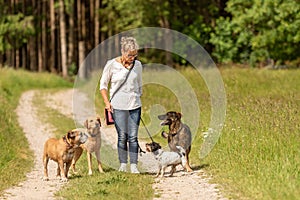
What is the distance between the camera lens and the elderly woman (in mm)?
10875

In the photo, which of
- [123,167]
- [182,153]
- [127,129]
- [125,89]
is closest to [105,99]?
[125,89]

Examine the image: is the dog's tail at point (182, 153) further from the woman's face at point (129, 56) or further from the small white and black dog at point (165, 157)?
the woman's face at point (129, 56)

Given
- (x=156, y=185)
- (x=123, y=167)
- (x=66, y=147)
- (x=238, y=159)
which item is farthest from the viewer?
(x=123, y=167)

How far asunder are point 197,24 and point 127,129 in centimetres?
3424

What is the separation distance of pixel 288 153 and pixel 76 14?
50613 millimetres

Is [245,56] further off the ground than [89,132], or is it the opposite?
[245,56]

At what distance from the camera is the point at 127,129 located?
1123cm

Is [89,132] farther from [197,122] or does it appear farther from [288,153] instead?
[197,122]

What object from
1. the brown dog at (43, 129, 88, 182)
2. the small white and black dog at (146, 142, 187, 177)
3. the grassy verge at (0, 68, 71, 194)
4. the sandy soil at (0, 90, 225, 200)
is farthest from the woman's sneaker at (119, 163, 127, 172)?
the grassy verge at (0, 68, 71, 194)

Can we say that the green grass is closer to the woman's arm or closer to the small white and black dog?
the small white and black dog

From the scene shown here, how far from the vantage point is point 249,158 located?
34.0 feet

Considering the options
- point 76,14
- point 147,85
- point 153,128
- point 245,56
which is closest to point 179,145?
point 153,128

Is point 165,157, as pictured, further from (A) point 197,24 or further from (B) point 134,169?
(A) point 197,24

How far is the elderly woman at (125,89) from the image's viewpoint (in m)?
10.9
